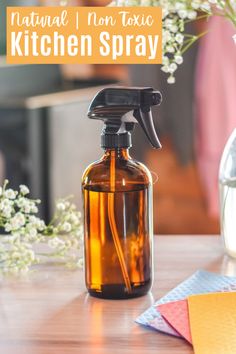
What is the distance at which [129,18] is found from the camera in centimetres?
138

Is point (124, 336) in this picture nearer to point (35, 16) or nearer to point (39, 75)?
point (35, 16)

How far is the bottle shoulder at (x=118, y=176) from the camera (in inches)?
42.9

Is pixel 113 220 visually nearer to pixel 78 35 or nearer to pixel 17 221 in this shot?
pixel 17 221

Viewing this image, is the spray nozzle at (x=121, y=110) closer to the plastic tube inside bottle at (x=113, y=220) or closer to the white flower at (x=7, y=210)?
the plastic tube inside bottle at (x=113, y=220)

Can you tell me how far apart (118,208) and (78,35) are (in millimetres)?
421

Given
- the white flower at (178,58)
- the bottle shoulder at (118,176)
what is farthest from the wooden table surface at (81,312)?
the white flower at (178,58)

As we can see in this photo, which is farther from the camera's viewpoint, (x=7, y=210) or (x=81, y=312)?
(x=7, y=210)

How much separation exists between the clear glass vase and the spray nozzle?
191mm

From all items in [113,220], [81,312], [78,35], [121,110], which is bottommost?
[81,312]

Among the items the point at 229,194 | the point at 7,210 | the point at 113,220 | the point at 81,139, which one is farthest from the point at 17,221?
the point at 81,139

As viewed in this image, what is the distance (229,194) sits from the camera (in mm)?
1248

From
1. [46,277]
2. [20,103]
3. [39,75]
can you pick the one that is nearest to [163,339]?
[46,277]

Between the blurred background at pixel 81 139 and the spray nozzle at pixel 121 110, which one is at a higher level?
the spray nozzle at pixel 121 110

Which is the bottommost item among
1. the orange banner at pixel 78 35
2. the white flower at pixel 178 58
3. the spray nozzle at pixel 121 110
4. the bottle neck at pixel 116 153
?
the bottle neck at pixel 116 153
